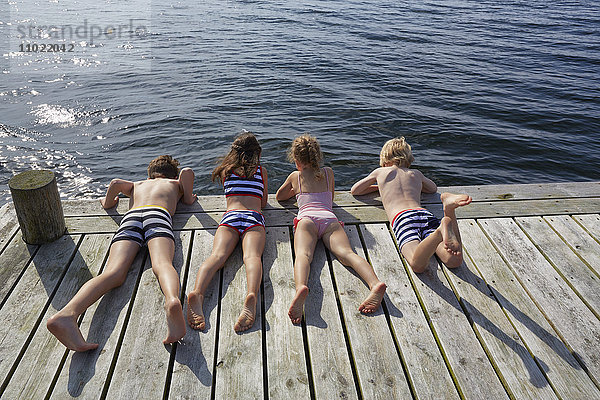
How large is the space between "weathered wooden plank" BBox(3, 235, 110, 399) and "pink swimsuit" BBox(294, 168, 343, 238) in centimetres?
173

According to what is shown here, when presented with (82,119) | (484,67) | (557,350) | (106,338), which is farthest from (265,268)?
(484,67)

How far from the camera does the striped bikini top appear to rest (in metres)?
4.29

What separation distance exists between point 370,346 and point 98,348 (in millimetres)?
1706

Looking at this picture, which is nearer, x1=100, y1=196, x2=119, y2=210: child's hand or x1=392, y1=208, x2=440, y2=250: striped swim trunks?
x1=392, y1=208, x2=440, y2=250: striped swim trunks

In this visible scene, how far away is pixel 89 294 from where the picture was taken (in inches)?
126

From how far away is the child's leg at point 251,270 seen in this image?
10.2ft

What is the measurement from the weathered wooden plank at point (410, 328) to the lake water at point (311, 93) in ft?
11.0

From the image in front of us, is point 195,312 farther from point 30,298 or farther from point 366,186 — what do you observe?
point 366,186

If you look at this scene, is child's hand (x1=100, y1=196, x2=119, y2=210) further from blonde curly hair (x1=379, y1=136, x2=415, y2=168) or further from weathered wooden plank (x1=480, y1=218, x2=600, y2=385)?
weathered wooden plank (x1=480, y1=218, x2=600, y2=385)

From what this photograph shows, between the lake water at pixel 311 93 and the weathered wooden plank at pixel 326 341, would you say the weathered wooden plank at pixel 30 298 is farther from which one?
the lake water at pixel 311 93

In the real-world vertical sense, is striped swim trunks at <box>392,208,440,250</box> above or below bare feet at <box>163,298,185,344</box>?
above

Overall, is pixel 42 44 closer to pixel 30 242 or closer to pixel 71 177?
pixel 71 177

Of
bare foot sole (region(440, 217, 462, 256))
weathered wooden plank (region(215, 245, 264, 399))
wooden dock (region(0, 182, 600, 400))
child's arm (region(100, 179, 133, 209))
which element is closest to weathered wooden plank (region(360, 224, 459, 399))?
wooden dock (region(0, 182, 600, 400))

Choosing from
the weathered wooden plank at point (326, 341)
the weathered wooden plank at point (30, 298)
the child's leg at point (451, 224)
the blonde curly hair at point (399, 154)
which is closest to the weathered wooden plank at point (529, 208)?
the blonde curly hair at point (399, 154)
